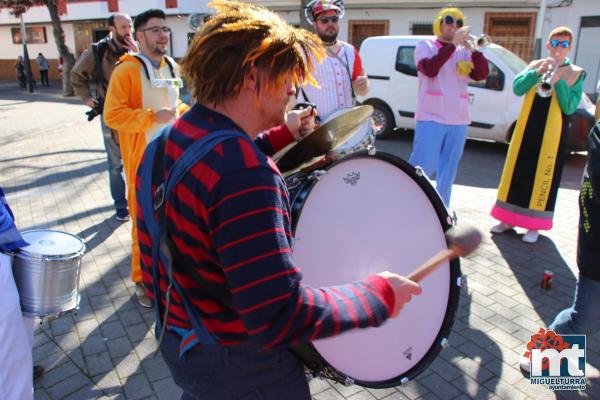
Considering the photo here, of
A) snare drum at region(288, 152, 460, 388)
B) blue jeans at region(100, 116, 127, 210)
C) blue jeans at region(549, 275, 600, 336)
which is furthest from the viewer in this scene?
blue jeans at region(100, 116, 127, 210)

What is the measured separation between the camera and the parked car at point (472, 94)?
840cm

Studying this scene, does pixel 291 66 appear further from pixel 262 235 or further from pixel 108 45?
pixel 108 45

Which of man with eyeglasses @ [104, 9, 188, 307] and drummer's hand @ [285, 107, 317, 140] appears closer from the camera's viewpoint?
drummer's hand @ [285, 107, 317, 140]

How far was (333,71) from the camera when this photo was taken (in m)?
3.72

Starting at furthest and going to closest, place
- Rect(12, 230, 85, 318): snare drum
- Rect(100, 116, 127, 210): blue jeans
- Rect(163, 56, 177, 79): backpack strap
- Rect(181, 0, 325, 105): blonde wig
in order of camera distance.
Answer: Rect(100, 116, 127, 210): blue jeans, Rect(163, 56, 177, 79): backpack strap, Rect(12, 230, 85, 318): snare drum, Rect(181, 0, 325, 105): blonde wig

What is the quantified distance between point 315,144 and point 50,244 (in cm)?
142

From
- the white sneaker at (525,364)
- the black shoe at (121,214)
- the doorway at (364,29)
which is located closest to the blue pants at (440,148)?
the white sneaker at (525,364)

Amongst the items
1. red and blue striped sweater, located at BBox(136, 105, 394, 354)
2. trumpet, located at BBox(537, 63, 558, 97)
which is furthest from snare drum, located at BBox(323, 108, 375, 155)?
trumpet, located at BBox(537, 63, 558, 97)

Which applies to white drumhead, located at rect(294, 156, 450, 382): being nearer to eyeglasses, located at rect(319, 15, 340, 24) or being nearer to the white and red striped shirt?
the white and red striped shirt

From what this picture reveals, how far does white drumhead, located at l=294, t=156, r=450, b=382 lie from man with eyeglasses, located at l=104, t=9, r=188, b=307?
1847 mm

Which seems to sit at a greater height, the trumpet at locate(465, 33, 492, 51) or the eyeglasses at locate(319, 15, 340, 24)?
the eyeglasses at locate(319, 15, 340, 24)

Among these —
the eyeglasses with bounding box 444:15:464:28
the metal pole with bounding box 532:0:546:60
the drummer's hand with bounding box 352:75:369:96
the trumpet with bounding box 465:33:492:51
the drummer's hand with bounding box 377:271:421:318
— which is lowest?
the drummer's hand with bounding box 377:271:421:318

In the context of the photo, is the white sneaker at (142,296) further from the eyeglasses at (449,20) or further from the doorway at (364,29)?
the doorway at (364,29)

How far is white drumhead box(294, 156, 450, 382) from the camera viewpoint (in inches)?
69.4
